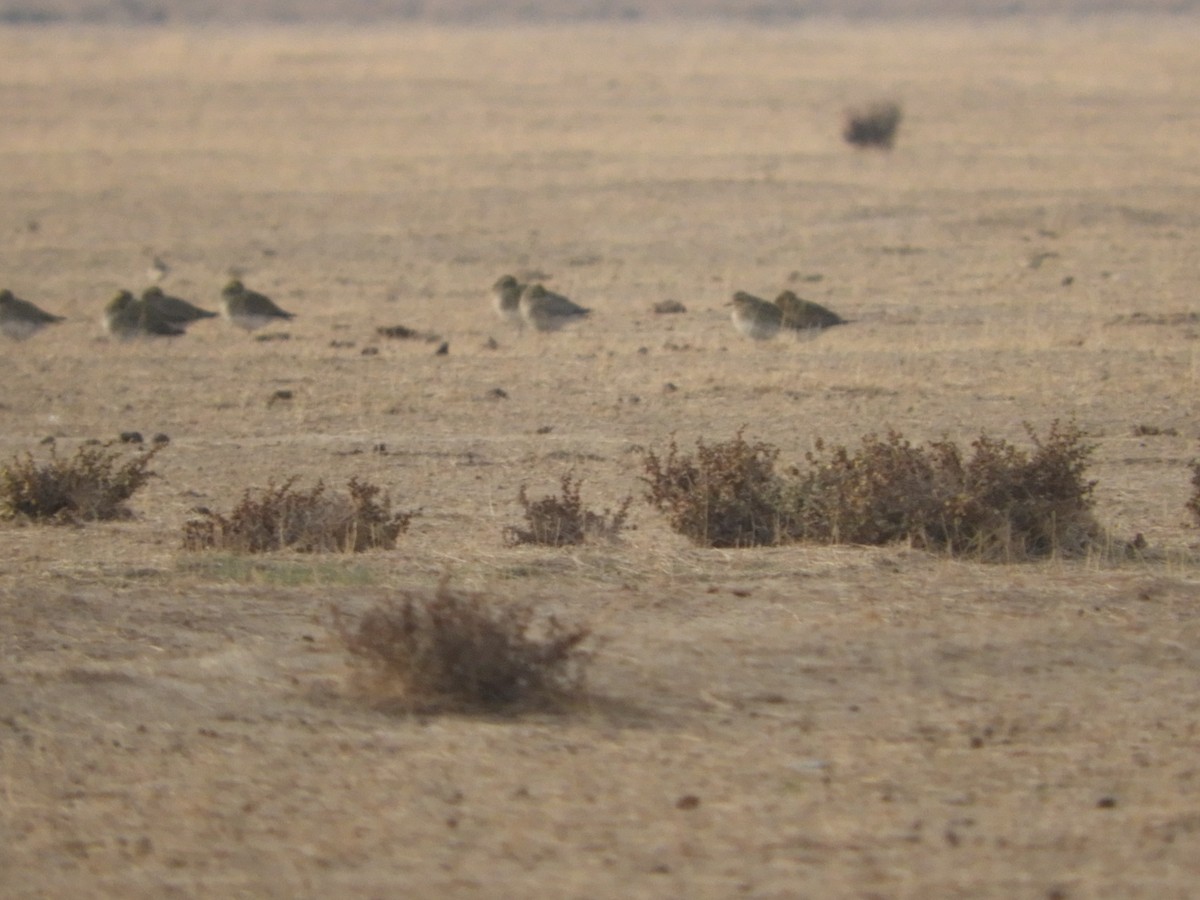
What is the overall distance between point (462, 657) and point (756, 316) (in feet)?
37.3

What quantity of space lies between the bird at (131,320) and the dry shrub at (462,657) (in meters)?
12.6

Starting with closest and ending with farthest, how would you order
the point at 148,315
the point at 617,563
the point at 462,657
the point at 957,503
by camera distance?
the point at 462,657 → the point at 617,563 → the point at 957,503 → the point at 148,315

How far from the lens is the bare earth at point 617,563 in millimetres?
5062

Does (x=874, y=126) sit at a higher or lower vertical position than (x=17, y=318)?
higher

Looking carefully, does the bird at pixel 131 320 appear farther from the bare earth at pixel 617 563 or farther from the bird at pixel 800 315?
the bird at pixel 800 315

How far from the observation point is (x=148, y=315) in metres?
18.2

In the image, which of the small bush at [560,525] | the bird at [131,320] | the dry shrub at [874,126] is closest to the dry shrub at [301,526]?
the small bush at [560,525]

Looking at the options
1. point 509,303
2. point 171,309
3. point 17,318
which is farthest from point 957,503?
point 17,318

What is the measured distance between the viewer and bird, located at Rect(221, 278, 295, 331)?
1862 cm

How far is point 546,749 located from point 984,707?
5.02 ft

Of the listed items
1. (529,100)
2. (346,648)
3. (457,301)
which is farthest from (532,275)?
(529,100)

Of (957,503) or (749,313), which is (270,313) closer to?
(749,313)

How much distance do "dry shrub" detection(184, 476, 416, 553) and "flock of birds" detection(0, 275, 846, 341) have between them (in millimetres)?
8549

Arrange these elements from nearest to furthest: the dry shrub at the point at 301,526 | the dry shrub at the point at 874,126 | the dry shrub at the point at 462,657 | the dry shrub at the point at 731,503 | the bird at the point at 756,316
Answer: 1. the dry shrub at the point at 462,657
2. the dry shrub at the point at 301,526
3. the dry shrub at the point at 731,503
4. the bird at the point at 756,316
5. the dry shrub at the point at 874,126
